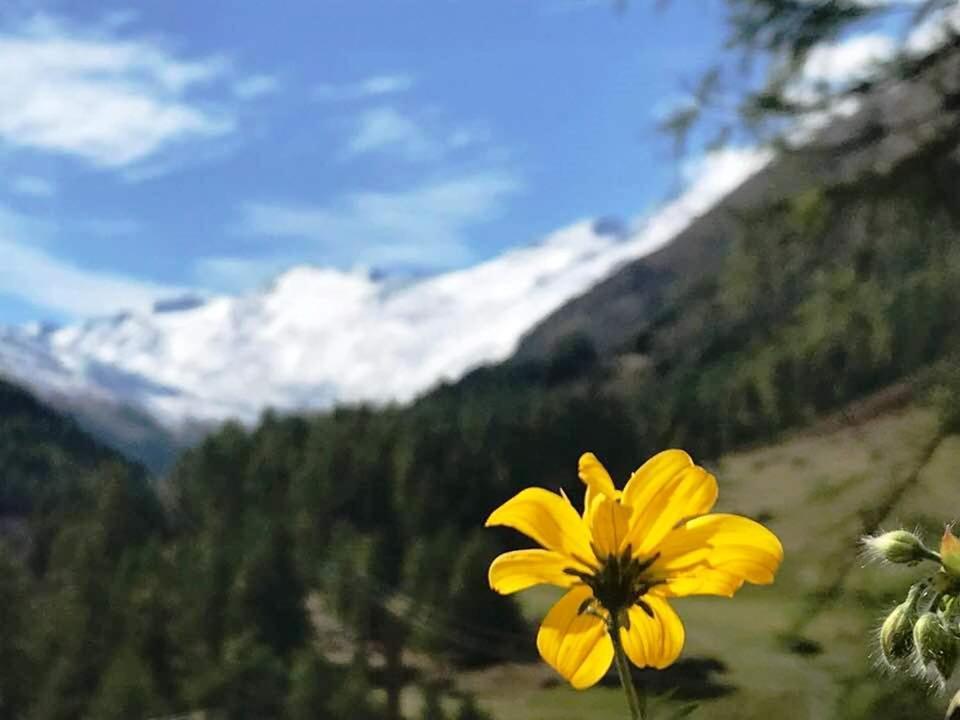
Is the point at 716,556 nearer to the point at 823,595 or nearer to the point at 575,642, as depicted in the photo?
the point at 575,642

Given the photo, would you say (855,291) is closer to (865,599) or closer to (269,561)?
(865,599)

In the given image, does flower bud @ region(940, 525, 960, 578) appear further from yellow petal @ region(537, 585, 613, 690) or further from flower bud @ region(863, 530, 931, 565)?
yellow petal @ region(537, 585, 613, 690)

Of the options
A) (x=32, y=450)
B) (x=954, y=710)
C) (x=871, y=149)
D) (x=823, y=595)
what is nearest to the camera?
(x=954, y=710)

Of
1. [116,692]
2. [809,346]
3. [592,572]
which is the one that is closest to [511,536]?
[116,692]

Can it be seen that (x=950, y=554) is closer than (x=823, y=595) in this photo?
Yes

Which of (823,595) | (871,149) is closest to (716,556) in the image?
(823,595)

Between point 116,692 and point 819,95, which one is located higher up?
point 819,95

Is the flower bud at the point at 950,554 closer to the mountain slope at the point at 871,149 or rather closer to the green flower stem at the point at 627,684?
the green flower stem at the point at 627,684
